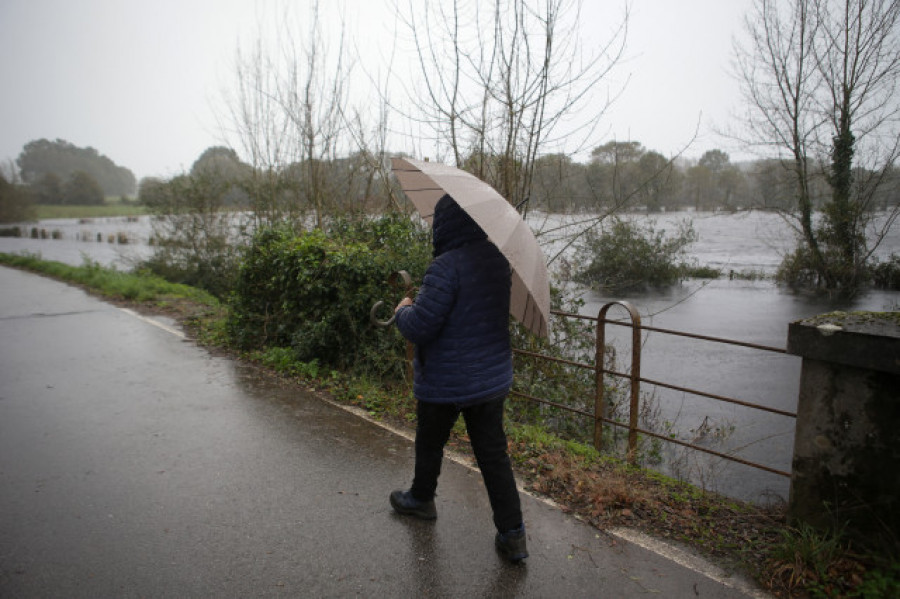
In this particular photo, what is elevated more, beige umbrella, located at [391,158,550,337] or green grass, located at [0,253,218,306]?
beige umbrella, located at [391,158,550,337]

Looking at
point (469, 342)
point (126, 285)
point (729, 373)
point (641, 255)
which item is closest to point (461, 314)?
point (469, 342)

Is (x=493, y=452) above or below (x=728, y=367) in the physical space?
above

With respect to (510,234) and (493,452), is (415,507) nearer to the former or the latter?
(493,452)

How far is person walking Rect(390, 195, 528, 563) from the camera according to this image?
2.73 metres

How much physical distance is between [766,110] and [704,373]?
11775 mm

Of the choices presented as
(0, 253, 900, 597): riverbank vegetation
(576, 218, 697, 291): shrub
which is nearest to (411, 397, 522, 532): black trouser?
(0, 253, 900, 597): riverbank vegetation

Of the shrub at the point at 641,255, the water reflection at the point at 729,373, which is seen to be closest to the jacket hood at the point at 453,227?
the water reflection at the point at 729,373

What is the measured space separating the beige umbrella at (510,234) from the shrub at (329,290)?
2980mm

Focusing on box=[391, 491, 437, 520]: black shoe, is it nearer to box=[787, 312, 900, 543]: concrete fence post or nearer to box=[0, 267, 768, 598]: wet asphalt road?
box=[0, 267, 768, 598]: wet asphalt road

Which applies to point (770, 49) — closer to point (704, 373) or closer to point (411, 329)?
point (704, 373)

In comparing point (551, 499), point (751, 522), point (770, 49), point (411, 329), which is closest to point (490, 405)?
point (411, 329)

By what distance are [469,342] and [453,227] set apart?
0.58 m

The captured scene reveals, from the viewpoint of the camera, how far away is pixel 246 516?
3.35m

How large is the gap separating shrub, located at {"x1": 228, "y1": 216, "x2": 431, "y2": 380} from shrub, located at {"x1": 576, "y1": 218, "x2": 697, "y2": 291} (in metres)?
11.8
